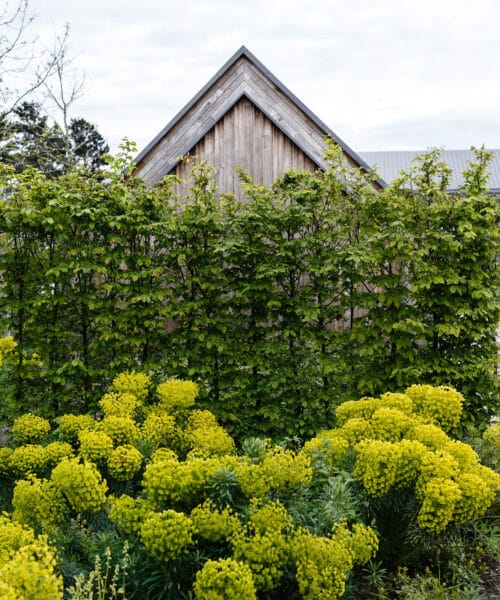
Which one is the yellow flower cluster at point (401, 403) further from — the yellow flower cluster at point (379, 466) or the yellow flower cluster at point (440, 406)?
the yellow flower cluster at point (379, 466)

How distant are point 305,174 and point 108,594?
3.98m

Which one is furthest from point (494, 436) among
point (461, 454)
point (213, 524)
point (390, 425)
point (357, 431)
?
point (213, 524)

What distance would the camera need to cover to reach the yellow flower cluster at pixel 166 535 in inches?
107

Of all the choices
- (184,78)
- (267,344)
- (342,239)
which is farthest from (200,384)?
(184,78)

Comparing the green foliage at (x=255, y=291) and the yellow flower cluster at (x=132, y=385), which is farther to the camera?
the green foliage at (x=255, y=291)

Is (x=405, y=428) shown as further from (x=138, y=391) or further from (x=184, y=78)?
(x=184, y=78)

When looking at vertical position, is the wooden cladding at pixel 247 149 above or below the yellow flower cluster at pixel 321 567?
above

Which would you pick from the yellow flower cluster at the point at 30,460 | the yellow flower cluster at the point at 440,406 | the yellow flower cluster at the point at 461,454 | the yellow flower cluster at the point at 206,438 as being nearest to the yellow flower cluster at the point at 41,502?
the yellow flower cluster at the point at 30,460

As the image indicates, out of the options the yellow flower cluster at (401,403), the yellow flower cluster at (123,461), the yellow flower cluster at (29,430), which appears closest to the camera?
the yellow flower cluster at (123,461)

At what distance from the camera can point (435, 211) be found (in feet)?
17.6

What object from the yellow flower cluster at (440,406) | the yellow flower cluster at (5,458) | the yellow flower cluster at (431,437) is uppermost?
the yellow flower cluster at (440,406)

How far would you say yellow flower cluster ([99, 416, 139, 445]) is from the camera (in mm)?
4027

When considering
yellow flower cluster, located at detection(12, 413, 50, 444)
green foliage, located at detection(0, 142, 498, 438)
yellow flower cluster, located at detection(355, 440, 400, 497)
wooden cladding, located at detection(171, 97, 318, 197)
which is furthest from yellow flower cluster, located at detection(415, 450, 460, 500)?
wooden cladding, located at detection(171, 97, 318, 197)

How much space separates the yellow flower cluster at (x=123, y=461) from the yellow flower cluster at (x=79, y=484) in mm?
382
